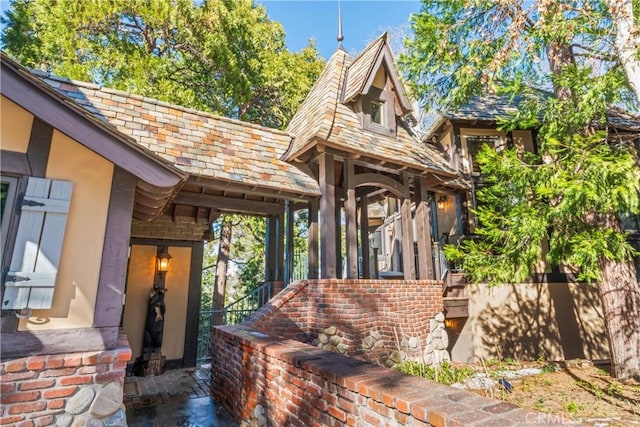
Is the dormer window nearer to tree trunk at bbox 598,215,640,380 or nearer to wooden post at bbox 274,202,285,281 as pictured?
wooden post at bbox 274,202,285,281

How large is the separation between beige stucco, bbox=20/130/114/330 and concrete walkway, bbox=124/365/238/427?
2138mm

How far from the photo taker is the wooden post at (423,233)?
301 inches

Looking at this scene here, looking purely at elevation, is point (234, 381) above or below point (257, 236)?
below

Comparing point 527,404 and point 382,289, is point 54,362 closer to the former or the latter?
point 382,289

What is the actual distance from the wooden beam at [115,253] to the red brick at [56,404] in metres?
0.60

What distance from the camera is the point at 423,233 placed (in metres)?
7.80

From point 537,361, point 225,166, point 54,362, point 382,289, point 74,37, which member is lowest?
point 537,361

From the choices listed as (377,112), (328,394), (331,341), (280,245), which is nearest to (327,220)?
(331,341)

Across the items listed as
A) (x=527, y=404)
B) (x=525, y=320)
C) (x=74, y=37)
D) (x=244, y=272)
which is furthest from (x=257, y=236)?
(x=527, y=404)

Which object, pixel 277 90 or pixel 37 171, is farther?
pixel 277 90

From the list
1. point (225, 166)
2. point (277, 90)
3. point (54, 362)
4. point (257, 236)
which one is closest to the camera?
point (54, 362)

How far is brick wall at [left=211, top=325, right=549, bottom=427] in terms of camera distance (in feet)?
6.16

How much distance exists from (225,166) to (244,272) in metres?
14.8

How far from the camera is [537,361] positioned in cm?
878
